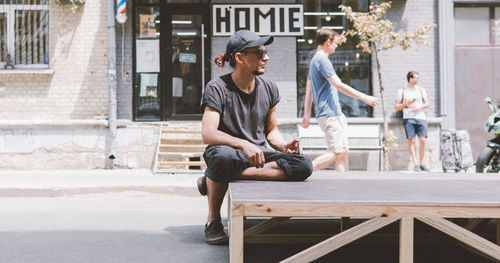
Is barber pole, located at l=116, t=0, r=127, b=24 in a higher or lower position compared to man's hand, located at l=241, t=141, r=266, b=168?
higher

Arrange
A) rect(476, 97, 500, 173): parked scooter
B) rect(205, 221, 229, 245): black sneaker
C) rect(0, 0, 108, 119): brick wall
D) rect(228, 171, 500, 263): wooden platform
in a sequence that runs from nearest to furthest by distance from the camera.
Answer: rect(228, 171, 500, 263): wooden platform, rect(205, 221, 229, 245): black sneaker, rect(476, 97, 500, 173): parked scooter, rect(0, 0, 108, 119): brick wall

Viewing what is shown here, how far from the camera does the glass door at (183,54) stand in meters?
10.7

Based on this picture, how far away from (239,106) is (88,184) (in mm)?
4269

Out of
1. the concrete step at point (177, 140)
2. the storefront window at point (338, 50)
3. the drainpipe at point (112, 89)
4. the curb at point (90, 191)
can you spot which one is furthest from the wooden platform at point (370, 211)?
the storefront window at point (338, 50)

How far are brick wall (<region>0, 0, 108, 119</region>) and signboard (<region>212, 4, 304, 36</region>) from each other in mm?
2235

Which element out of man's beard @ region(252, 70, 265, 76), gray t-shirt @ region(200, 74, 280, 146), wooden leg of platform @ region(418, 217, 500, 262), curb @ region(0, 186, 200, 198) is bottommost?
curb @ region(0, 186, 200, 198)

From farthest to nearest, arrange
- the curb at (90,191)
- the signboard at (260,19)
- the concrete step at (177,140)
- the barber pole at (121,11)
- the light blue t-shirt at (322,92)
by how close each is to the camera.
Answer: the signboard at (260,19)
the concrete step at (177,140)
the barber pole at (121,11)
the curb at (90,191)
the light blue t-shirt at (322,92)

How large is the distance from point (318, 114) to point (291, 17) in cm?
479

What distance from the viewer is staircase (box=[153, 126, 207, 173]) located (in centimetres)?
997

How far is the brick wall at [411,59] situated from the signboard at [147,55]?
166 inches

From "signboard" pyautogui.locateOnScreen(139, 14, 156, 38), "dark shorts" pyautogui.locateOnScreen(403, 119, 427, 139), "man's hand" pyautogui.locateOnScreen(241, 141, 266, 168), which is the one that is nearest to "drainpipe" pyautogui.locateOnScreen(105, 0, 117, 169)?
"signboard" pyautogui.locateOnScreen(139, 14, 156, 38)

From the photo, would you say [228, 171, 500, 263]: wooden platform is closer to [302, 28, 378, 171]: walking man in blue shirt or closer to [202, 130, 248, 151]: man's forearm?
[202, 130, 248, 151]: man's forearm

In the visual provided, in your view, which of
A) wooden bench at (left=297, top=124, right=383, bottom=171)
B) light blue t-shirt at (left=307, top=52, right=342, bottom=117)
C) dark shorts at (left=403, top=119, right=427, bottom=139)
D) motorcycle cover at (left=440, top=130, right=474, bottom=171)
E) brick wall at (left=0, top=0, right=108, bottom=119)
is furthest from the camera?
brick wall at (left=0, top=0, right=108, bottom=119)

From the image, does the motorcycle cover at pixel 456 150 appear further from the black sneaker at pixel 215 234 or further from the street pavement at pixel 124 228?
the black sneaker at pixel 215 234
